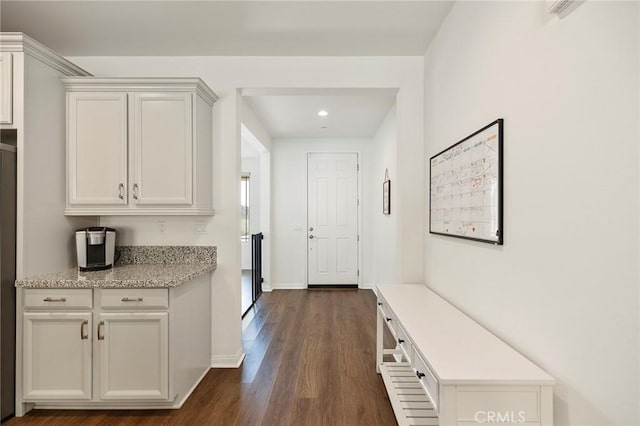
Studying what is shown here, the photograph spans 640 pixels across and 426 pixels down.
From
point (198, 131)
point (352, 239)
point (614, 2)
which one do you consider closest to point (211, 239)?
point (198, 131)

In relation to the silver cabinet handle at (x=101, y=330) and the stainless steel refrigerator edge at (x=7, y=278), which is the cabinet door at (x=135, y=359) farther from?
the stainless steel refrigerator edge at (x=7, y=278)

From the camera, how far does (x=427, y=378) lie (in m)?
1.36

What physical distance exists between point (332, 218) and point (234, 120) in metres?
3.20

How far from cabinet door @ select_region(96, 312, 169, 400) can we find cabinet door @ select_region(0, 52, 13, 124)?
1.43 metres

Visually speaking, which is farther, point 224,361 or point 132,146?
point 224,361

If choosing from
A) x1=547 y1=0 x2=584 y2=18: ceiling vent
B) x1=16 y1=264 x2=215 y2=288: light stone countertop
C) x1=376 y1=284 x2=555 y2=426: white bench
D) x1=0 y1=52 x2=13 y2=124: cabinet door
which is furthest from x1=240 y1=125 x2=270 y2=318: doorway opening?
x1=547 y1=0 x2=584 y2=18: ceiling vent

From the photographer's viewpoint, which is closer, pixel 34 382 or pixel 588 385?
pixel 588 385

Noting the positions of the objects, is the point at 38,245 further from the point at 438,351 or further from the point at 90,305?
the point at 438,351

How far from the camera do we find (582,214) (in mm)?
1092

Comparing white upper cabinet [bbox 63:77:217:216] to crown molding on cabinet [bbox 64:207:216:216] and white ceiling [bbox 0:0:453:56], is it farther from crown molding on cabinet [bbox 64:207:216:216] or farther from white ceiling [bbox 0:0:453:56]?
white ceiling [bbox 0:0:453:56]

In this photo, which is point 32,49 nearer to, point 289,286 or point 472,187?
point 472,187

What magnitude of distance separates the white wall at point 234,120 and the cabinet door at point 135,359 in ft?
2.32

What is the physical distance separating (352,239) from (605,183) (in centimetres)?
489

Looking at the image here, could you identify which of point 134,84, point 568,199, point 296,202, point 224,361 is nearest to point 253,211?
point 296,202
